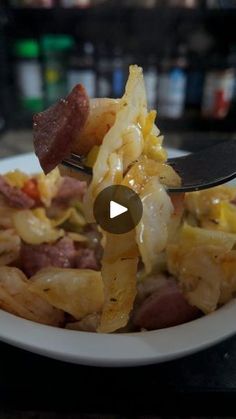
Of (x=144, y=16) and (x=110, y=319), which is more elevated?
(x=144, y=16)

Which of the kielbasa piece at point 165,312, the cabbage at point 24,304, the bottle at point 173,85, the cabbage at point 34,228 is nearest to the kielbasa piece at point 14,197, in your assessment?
the cabbage at point 34,228

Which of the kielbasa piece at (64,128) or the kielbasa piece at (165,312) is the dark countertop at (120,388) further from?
the kielbasa piece at (64,128)

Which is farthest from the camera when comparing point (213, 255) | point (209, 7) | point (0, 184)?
point (209, 7)

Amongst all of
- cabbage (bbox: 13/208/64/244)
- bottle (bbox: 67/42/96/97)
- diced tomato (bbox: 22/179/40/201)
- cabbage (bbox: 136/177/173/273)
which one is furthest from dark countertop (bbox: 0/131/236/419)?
bottle (bbox: 67/42/96/97)

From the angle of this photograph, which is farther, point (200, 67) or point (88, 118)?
point (200, 67)

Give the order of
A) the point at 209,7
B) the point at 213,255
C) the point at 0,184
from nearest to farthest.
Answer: the point at 213,255, the point at 0,184, the point at 209,7

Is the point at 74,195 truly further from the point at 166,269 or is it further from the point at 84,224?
the point at 166,269

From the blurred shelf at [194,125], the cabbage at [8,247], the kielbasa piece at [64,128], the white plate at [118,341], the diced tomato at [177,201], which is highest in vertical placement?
the kielbasa piece at [64,128]

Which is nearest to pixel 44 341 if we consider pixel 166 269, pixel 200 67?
pixel 166 269
